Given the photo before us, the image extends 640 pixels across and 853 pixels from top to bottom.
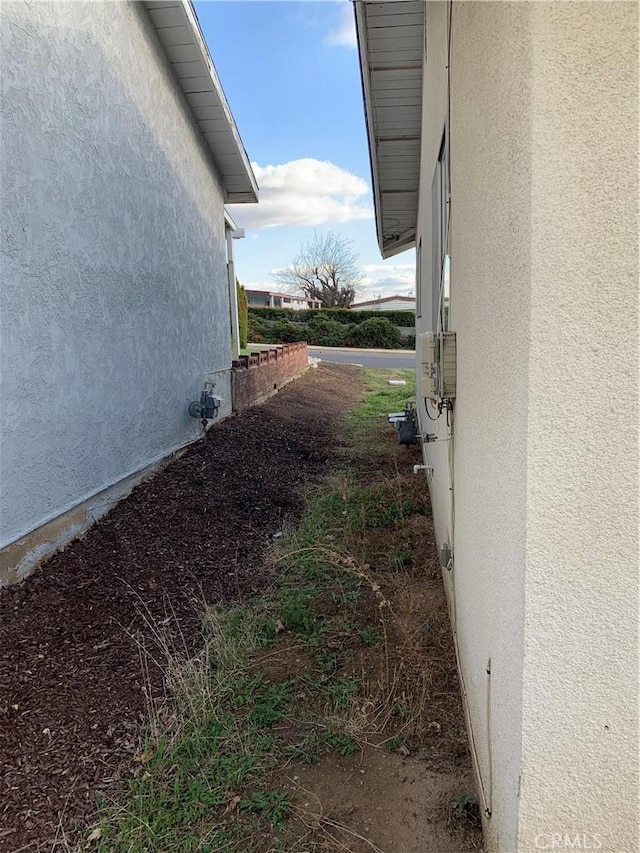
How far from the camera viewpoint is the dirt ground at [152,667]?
222 cm

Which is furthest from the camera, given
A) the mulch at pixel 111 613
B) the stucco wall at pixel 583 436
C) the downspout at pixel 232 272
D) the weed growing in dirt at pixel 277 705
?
the downspout at pixel 232 272

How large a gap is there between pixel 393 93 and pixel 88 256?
13.9ft

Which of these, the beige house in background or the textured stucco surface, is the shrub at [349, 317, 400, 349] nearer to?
the textured stucco surface

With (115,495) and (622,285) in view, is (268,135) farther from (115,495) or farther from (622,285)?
(622,285)

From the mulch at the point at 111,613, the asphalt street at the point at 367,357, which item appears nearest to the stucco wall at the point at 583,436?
the mulch at the point at 111,613

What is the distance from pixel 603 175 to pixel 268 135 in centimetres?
1308

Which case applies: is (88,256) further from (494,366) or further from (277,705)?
(494,366)

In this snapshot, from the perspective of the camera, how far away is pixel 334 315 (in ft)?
115

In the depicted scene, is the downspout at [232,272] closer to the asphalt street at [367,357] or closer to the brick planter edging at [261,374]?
the brick planter edging at [261,374]

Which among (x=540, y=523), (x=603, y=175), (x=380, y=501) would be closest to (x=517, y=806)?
(x=540, y=523)

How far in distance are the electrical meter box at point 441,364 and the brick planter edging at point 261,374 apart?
23.1ft

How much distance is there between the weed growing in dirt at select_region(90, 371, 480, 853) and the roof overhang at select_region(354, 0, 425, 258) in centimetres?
504

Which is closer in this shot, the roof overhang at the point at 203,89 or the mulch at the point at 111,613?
the mulch at the point at 111,613

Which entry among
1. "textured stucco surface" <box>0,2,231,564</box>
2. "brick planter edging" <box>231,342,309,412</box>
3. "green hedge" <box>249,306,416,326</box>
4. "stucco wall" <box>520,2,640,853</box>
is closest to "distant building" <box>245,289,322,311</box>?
"green hedge" <box>249,306,416,326</box>
